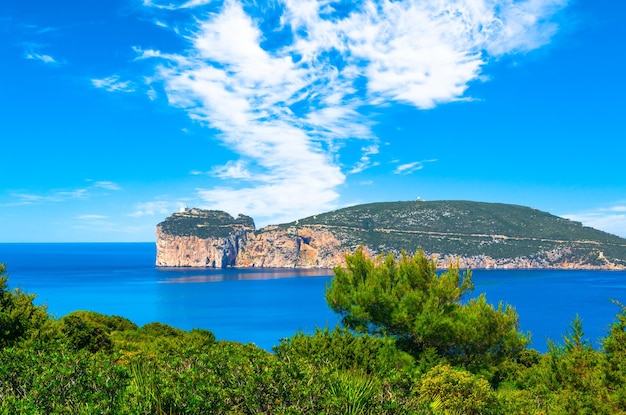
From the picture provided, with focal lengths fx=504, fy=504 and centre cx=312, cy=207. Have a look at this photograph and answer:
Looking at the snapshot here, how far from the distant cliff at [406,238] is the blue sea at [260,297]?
32.5 feet

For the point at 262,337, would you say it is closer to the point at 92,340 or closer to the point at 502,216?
the point at 92,340

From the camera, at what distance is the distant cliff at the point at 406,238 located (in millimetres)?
140250

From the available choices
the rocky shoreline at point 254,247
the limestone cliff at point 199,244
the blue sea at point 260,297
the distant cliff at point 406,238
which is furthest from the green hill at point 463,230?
the limestone cliff at point 199,244

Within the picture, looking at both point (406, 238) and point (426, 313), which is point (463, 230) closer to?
point (406, 238)

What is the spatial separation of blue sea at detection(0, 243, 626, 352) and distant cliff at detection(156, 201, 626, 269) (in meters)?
9.91

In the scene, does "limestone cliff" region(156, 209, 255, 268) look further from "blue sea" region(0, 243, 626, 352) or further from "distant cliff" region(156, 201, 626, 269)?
"blue sea" region(0, 243, 626, 352)

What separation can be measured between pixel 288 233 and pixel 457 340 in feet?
450

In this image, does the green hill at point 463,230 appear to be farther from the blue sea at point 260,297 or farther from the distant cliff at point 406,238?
the blue sea at point 260,297

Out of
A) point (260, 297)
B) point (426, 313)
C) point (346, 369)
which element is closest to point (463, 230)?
point (260, 297)

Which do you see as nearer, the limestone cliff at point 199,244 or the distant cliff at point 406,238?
the distant cliff at point 406,238

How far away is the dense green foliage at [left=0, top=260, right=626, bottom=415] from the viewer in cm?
518

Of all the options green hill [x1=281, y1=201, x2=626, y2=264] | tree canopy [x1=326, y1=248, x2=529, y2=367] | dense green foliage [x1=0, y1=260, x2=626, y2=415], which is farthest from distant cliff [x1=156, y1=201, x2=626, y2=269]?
dense green foliage [x1=0, y1=260, x2=626, y2=415]

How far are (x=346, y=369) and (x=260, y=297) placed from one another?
80.3m

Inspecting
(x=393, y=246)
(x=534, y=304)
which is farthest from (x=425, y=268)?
(x=393, y=246)
